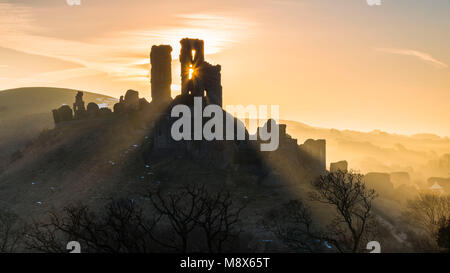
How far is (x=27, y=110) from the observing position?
127 m

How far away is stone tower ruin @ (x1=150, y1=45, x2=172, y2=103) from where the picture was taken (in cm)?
6906

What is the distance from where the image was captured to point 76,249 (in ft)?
117

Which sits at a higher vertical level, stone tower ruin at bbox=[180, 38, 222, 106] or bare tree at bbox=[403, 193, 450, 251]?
stone tower ruin at bbox=[180, 38, 222, 106]

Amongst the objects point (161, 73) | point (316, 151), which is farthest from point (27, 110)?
point (316, 151)

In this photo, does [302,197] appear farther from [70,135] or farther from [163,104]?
[70,135]

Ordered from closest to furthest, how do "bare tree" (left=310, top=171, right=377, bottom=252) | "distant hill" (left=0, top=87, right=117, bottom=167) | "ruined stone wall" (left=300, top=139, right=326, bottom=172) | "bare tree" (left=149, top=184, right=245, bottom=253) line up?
"bare tree" (left=149, top=184, right=245, bottom=253), "bare tree" (left=310, top=171, right=377, bottom=252), "ruined stone wall" (left=300, top=139, right=326, bottom=172), "distant hill" (left=0, top=87, right=117, bottom=167)

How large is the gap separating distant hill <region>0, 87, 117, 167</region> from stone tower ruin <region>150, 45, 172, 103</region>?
2453 centimetres

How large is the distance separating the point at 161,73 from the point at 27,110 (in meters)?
70.8

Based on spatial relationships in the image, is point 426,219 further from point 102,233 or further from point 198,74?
point 102,233

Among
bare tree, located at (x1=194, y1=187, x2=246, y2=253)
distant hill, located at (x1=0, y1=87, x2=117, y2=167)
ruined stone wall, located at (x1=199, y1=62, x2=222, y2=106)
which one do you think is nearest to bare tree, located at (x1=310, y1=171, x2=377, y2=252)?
bare tree, located at (x1=194, y1=187, x2=246, y2=253)

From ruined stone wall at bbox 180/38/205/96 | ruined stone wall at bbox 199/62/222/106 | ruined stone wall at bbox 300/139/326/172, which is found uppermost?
ruined stone wall at bbox 180/38/205/96

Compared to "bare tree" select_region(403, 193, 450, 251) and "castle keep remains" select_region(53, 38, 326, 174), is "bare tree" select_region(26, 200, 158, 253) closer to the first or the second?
"castle keep remains" select_region(53, 38, 326, 174)

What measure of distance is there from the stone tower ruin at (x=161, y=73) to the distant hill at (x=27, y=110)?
24533mm
